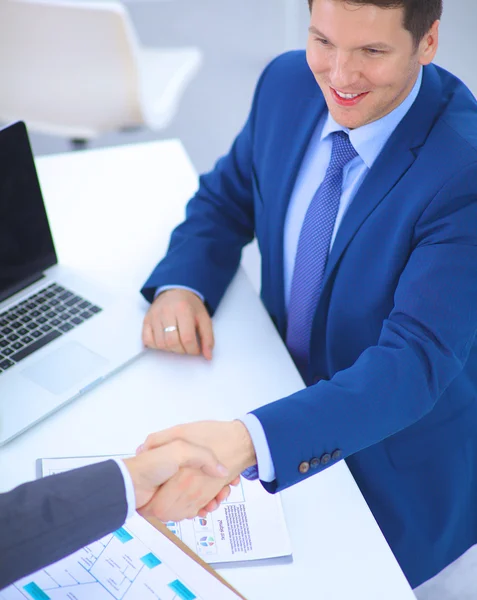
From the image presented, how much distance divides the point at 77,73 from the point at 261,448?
1.97 metres

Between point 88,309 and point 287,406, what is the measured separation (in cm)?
48

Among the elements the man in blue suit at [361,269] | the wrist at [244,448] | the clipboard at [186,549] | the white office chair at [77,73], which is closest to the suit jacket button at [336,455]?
the man in blue suit at [361,269]

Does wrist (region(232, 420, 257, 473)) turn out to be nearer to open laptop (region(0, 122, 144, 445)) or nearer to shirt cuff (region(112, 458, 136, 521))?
shirt cuff (region(112, 458, 136, 521))

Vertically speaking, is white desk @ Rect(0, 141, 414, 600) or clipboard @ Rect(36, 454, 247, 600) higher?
clipboard @ Rect(36, 454, 247, 600)

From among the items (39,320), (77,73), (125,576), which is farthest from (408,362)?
(77,73)

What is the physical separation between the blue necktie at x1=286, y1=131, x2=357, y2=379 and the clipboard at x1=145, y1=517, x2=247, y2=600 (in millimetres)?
501

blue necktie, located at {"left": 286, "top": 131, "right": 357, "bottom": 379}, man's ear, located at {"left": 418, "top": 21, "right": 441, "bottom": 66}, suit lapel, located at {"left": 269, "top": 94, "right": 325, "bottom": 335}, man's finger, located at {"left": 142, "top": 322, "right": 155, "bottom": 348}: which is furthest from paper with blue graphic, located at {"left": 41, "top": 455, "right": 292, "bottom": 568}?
man's ear, located at {"left": 418, "top": 21, "right": 441, "bottom": 66}

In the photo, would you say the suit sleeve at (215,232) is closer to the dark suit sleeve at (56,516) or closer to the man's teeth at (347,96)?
the man's teeth at (347,96)

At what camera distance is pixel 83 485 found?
0.94 m

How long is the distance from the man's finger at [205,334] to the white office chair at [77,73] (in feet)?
4.85

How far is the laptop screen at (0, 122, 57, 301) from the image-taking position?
1.29 m

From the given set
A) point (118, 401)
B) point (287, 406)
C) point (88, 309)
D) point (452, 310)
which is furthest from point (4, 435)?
point (452, 310)

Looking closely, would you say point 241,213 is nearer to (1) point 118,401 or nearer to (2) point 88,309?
(2) point 88,309

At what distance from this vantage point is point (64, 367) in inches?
48.6
